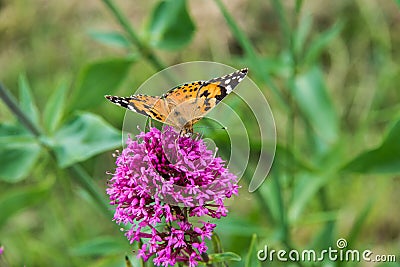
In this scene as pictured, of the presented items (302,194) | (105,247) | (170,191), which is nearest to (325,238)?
(302,194)

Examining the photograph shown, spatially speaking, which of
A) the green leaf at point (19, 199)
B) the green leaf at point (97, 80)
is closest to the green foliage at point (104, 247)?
the green leaf at point (19, 199)

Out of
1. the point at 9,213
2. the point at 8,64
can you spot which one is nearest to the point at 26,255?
the point at 9,213

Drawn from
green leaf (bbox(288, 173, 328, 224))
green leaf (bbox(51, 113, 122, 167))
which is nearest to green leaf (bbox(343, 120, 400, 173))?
green leaf (bbox(288, 173, 328, 224))

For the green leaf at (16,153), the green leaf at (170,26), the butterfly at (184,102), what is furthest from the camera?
the green leaf at (170,26)

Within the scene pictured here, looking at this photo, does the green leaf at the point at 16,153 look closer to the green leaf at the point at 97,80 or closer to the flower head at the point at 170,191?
the green leaf at the point at 97,80

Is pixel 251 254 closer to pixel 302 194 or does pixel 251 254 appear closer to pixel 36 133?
pixel 36 133

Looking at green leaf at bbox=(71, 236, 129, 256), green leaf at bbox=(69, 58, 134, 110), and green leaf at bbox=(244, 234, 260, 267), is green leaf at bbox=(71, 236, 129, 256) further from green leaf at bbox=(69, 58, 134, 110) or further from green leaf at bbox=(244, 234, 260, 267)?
green leaf at bbox=(244, 234, 260, 267)

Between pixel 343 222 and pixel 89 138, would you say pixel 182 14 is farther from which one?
pixel 343 222
